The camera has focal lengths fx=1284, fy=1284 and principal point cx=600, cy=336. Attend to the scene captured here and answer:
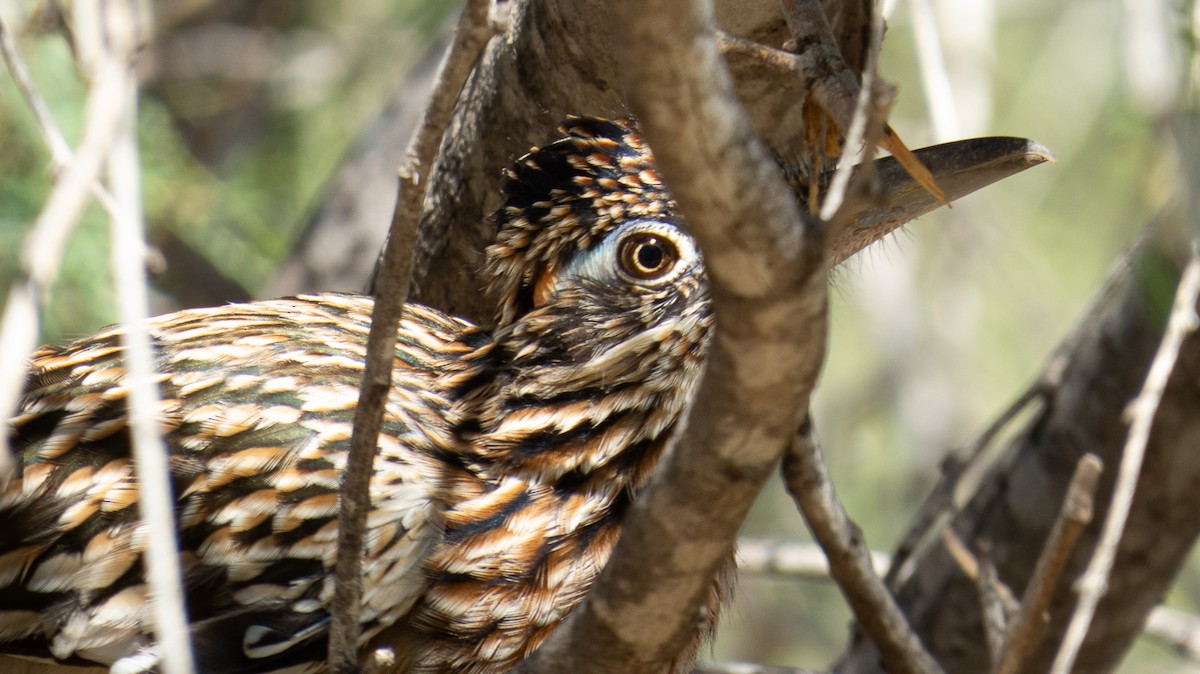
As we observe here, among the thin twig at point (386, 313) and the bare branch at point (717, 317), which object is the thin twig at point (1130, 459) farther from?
the thin twig at point (386, 313)

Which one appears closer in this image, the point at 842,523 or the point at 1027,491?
the point at 842,523

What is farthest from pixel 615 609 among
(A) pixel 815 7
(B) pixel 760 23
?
(B) pixel 760 23

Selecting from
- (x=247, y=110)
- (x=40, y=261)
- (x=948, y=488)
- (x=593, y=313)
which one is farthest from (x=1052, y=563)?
(x=247, y=110)

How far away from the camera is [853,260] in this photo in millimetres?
2848

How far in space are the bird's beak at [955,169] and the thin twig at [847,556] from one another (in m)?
0.48

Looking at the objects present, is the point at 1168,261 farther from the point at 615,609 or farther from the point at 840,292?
the point at 615,609

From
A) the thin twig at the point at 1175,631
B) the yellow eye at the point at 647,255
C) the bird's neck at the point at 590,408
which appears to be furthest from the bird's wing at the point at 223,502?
the thin twig at the point at 1175,631

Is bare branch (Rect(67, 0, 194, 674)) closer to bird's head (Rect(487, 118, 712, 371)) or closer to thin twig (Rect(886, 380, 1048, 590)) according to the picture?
bird's head (Rect(487, 118, 712, 371))

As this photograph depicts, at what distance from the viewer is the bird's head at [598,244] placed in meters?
2.59

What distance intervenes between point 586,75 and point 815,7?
0.82 m

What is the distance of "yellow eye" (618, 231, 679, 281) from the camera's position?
2.62 meters

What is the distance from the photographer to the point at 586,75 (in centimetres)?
269

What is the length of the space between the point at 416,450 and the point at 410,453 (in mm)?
20

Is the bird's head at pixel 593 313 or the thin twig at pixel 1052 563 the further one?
the bird's head at pixel 593 313
